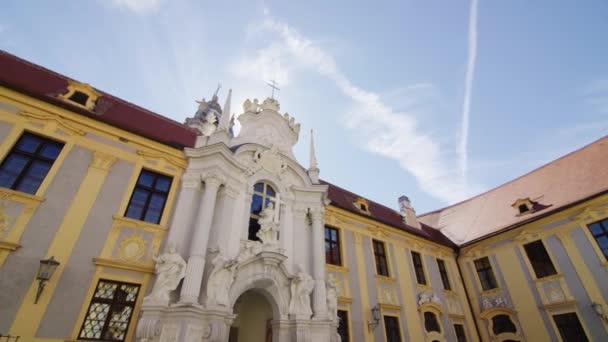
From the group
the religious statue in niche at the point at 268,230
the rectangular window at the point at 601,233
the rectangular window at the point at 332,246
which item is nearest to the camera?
the religious statue in niche at the point at 268,230

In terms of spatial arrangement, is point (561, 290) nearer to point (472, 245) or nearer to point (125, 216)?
point (472, 245)

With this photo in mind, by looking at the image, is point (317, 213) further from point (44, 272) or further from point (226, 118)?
point (44, 272)

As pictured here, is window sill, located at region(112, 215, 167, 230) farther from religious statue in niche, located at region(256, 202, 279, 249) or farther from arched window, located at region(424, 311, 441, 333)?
arched window, located at region(424, 311, 441, 333)

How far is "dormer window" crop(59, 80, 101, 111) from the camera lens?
9.08 meters

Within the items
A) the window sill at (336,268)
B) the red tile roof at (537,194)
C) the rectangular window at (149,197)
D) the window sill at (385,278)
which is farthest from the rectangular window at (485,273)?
the rectangular window at (149,197)

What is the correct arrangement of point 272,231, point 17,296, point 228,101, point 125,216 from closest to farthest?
point 17,296 < point 125,216 < point 272,231 < point 228,101

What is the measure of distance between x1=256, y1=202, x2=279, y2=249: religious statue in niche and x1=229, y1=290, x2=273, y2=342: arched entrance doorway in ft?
5.83

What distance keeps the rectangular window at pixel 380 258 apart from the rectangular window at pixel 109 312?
31.8 feet

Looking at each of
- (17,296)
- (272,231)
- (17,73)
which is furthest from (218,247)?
(17,73)

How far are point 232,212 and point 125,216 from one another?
3018mm

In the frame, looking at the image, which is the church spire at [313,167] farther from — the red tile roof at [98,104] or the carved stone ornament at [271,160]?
the red tile roof at [98,104]

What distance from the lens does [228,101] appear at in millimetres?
10992

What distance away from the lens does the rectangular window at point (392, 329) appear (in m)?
11.6

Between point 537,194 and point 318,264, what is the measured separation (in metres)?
14.0
